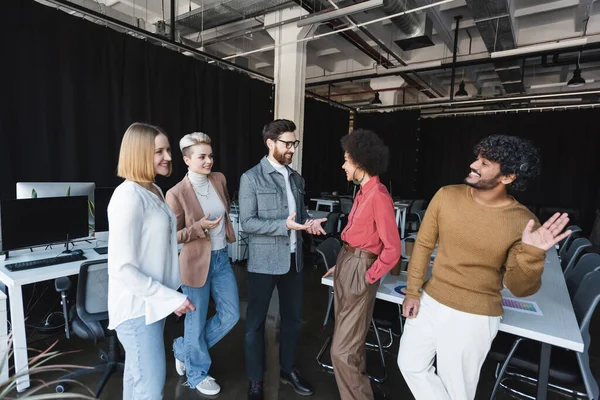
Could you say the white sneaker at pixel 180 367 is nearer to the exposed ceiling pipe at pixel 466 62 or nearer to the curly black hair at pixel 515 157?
the curly black hair at pixel 515 157

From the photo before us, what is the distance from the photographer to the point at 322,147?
8703mm

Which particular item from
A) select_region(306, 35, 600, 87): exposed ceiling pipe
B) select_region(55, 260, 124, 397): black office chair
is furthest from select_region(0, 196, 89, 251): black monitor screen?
select_region(306, 35, 600, 87): exposed ceiling pipe

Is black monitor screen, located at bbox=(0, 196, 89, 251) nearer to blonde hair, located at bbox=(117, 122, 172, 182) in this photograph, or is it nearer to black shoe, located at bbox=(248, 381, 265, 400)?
blonde hair, located at bbox=(117, 122, 172, 182)

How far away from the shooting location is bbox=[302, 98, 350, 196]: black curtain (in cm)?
828

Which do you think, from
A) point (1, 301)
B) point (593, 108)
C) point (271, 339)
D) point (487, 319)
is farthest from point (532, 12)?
point (1, 301)

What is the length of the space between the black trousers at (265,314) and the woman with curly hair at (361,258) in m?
0.35

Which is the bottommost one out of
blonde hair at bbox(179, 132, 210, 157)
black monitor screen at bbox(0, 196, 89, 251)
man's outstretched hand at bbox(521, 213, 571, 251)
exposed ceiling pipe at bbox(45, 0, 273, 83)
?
black monitor screen at bbox(0, 196, 89, 251)

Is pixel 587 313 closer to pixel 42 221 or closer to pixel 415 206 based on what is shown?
pixel 42 221

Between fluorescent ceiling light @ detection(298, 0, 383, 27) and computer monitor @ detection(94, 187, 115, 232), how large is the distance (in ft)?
10.3

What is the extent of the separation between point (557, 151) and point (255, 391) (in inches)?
374

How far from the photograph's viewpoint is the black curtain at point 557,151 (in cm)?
801

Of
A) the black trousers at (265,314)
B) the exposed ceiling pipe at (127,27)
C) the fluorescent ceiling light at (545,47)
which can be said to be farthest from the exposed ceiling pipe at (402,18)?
the black trousers at (265,314)

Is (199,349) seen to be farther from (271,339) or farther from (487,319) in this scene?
(487,319)

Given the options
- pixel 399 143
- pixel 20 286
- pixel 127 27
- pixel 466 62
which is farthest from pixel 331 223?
pixel 399 143
